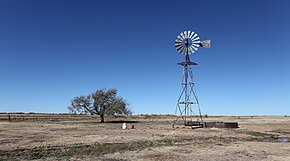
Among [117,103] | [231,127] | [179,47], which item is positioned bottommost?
[231,127]

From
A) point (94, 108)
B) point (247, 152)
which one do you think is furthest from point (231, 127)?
point (94, 108)

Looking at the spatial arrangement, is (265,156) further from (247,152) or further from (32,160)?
(32,160)

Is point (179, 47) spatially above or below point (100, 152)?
above

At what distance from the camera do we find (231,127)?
36.1m

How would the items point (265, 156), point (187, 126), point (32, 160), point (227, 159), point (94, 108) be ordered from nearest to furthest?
point (32, 160) < point (227, 159) < point (265, 156) < point (187, 126) < point (94, 108)

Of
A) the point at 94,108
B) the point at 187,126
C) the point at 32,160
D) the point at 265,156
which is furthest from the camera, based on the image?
the point at 94,108

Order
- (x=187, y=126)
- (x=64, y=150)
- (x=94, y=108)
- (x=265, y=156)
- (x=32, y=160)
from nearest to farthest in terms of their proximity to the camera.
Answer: (x=32, y=160) → (x=265, y=156) → (x=64, y=150) → (x=187, y=126) → (x=94, y=108)

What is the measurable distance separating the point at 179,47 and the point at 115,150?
2405cm

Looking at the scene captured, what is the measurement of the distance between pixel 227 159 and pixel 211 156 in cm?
98

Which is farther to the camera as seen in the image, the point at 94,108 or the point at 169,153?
the point at 94,108

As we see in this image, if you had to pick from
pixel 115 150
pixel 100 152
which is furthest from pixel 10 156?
pixel 115 150

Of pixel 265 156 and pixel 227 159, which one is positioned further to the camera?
pixel 265 156

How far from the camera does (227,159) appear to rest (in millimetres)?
13133

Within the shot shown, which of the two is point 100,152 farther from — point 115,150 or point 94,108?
point 94,108
